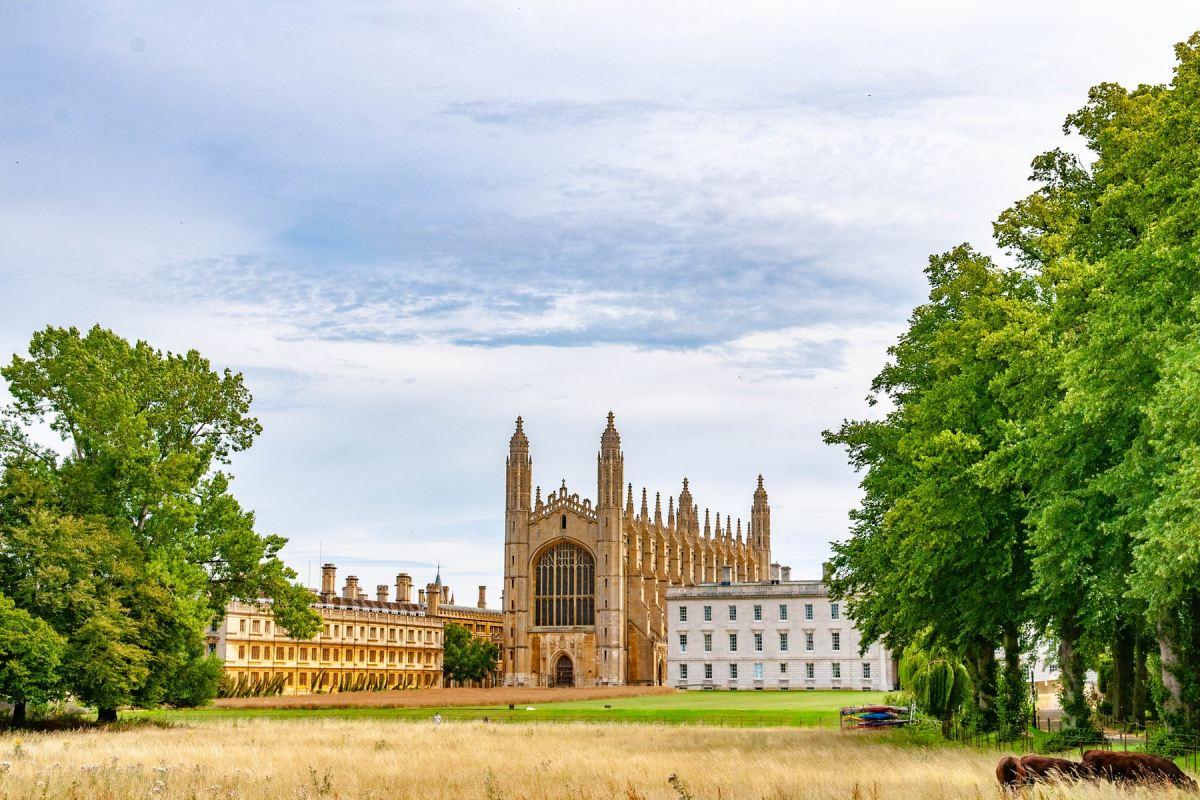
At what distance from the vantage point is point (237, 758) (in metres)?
26.6

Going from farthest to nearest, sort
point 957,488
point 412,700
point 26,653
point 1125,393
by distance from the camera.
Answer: point 412,700, point 26,653, point 957,488, point 1125,393

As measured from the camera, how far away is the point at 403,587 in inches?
5138

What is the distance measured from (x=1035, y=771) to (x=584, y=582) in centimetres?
9811

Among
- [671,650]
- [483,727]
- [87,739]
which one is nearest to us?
[87,739]

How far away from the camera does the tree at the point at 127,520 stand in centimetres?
3697

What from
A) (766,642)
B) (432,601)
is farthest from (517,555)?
(766,642)

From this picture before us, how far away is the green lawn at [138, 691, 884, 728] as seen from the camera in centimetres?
5119

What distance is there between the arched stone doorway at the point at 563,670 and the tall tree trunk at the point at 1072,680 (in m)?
85.0

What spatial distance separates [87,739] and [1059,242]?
86.6 feet

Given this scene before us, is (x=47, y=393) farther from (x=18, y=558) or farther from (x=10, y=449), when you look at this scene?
(x=18, y=558)

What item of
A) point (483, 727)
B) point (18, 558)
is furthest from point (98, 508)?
point (483, 727)

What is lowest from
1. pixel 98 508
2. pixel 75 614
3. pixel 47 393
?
pixel 75 614

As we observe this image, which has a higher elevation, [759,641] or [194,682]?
[759,641]

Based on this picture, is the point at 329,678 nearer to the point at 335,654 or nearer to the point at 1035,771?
the point at 335,654
